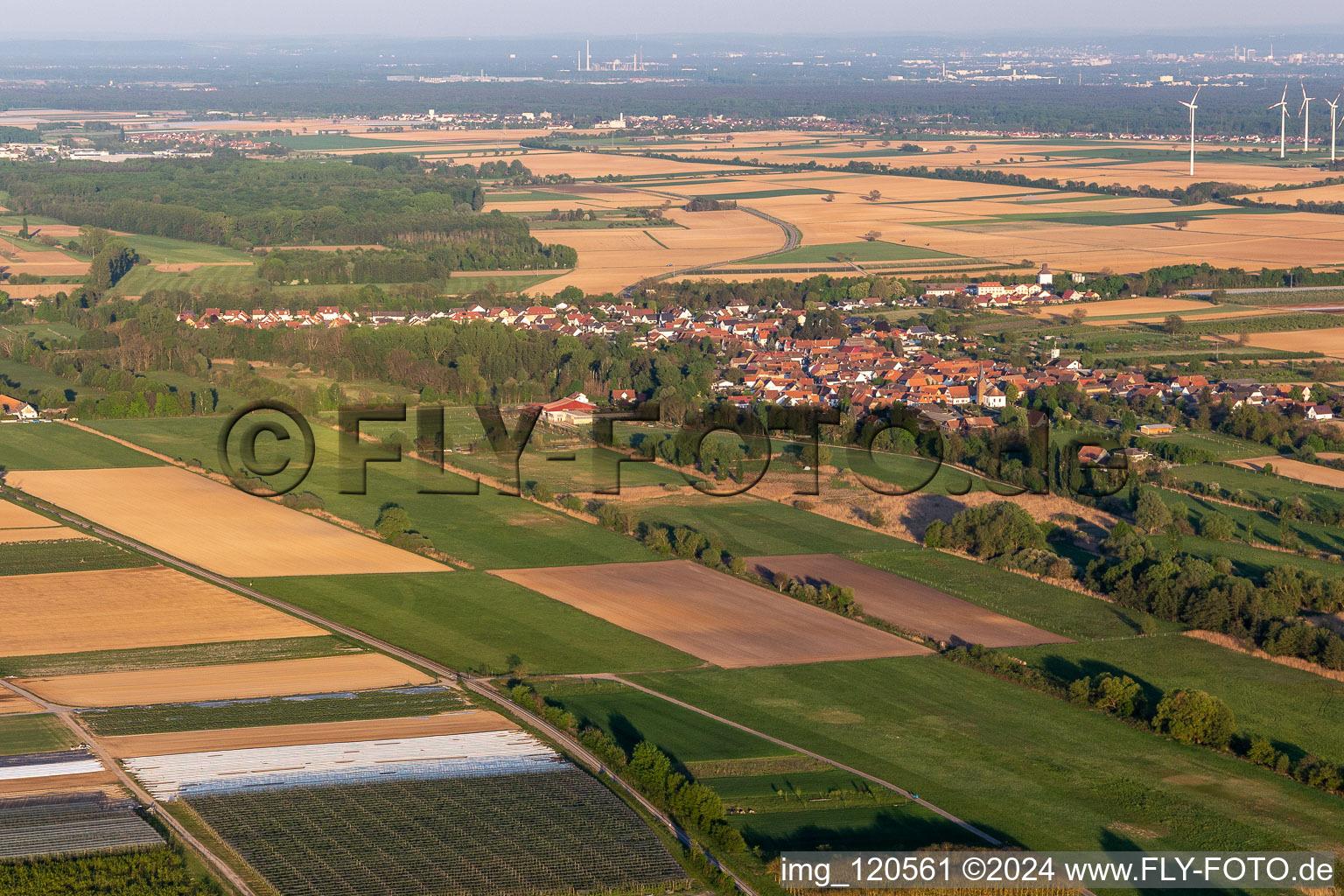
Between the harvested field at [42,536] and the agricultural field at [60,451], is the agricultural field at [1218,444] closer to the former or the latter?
→ the agricultural field at [60,451]

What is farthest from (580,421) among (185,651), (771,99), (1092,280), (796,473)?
(771,99)

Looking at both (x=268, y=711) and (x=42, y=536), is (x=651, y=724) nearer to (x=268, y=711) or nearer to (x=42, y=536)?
(x=268, y=711)

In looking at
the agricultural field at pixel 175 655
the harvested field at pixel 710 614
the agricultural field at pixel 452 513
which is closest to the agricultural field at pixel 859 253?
the agricultural field at pixel 452 513

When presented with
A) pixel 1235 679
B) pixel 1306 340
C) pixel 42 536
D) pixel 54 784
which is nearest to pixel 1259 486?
pixel 1235 679

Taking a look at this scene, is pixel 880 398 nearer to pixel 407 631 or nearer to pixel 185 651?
pixel 407 631

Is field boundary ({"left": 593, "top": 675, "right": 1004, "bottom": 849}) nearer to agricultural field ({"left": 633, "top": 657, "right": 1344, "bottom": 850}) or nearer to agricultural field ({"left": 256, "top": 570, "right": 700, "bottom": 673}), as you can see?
agricultural field ({"left": 633, "top": 657, "right": 1344, "bottom": 850})
